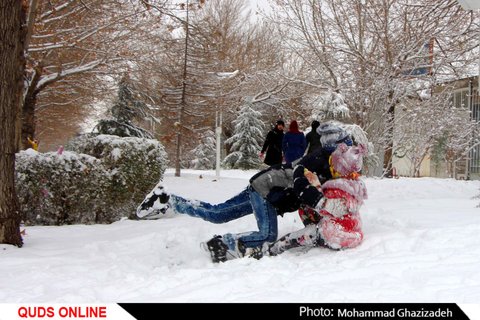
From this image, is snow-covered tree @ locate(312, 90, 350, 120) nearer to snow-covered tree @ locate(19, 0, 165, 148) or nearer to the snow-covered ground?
snow-covered tree @ locate(19, 0, 165, 148)

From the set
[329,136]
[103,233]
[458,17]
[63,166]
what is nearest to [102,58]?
[63,166]

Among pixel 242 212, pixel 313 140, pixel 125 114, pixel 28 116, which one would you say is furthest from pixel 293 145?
pixel 28 116

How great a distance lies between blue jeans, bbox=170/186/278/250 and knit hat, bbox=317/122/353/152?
2.70ft

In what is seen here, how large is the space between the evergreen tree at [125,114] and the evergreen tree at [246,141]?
14.9 m

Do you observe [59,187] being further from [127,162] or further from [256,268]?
[256,268]

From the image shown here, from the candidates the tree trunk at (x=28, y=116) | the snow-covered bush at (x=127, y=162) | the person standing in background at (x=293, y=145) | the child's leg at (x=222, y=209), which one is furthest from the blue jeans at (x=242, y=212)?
the tree trunk at (x=28, y=116)

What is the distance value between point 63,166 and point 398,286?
6.06 meters

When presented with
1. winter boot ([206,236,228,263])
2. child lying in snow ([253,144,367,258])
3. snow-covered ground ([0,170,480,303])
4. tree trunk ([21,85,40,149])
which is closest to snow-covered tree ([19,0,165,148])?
tree trunk ([21,85,40,149])

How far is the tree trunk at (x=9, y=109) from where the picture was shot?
5664mm

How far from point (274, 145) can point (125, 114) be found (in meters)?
7.01

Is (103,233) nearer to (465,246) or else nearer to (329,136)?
(329,136)

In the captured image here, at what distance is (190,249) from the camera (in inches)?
227

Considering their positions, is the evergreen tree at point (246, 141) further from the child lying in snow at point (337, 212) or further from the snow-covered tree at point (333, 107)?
the child lying in snow at point (337, 212)

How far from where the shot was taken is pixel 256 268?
4.32m
